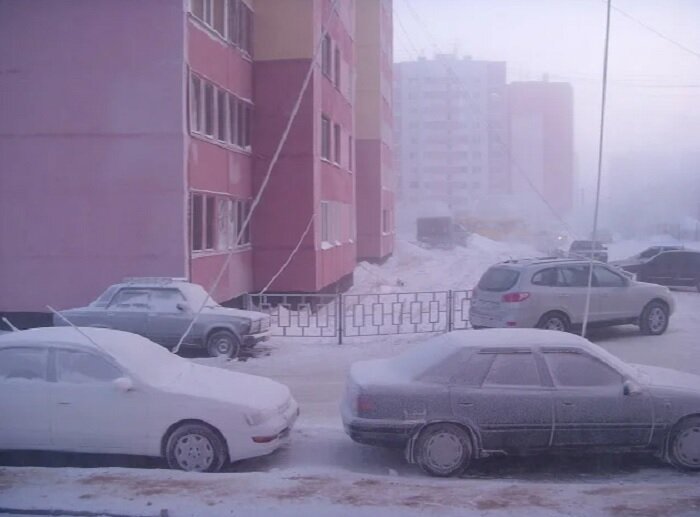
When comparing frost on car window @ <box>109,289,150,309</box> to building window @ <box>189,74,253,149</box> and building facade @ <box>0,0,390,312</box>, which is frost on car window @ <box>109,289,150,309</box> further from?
building window @ <box>189,74,253,149</box>

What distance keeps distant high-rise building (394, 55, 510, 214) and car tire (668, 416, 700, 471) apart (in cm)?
9273

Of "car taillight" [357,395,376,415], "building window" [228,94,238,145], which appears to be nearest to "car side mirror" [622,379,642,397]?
"car taillight" [357,395,376,415]

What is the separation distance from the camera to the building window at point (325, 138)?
82.8 feet

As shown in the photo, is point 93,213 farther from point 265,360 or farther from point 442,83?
point 442,83

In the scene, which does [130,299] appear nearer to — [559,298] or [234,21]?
[559,298]

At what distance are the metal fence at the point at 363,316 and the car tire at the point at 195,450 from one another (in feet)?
25.8

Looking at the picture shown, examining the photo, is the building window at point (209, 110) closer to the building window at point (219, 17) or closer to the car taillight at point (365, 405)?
the building window at point (219, 17)

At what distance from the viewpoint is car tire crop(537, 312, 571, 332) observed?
48.4ft

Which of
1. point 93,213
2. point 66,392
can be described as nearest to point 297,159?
point 93,213

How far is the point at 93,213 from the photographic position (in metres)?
17.6

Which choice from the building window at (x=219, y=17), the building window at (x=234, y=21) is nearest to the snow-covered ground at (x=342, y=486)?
the building window at (x=219, y=17)

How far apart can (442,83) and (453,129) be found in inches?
229

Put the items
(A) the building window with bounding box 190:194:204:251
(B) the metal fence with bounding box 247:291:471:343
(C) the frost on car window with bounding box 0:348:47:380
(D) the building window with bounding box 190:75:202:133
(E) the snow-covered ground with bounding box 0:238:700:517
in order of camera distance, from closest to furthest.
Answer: (E) the snow-covered ground with bounding box 0:238:700:517, (C) the frost on car window with bounding box 0:348:47:380, (B) the metal fence with bounding box 247:291:471:343, (D) the building window with bounding box 190:75:202:133, (A) the building window with bounding box 190:194:204:251

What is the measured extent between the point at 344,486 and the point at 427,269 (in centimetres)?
3502
